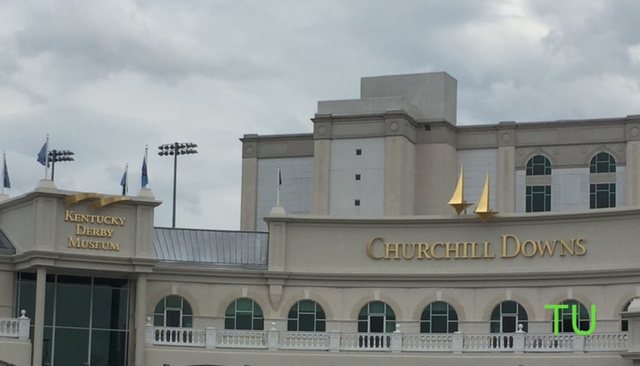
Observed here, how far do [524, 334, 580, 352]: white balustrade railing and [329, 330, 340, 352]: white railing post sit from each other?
8.44 meters

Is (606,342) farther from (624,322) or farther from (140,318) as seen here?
(140,318)

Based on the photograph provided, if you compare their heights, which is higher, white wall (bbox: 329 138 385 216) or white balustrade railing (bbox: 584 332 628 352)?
white wall (bbox: 329 138 385 216)

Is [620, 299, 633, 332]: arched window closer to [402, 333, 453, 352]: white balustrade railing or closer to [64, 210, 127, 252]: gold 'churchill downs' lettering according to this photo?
[402, 333, 453, 352]: white balustrade railing

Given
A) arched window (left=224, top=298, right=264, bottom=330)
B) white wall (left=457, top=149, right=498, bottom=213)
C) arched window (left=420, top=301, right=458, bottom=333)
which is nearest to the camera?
arched window (left=420, top=301, right=458, bottom=333)

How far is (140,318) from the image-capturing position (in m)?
64.8

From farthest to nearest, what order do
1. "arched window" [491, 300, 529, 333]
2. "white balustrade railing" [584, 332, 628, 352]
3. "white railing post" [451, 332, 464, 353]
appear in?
"arched window" [491, 300, 529, 333] < "white railing post" [451, 332, 464, 353] < "white balustrade railing" [584, 332, 628, 352]

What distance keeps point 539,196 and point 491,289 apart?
26.8 m

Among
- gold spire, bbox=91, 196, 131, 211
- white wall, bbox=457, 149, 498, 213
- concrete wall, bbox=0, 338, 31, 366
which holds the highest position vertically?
white wall, bbox=457, 149, 498, 213

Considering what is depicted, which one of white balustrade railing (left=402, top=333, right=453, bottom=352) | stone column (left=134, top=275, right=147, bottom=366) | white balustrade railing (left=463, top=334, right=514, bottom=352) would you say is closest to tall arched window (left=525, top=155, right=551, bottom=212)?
white balustrade railing (left=463, top=334, right=514, bottom=352)

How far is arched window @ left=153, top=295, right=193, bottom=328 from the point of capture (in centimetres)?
6750

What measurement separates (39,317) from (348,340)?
45.2 ft

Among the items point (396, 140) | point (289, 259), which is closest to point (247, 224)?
point (396, 140)

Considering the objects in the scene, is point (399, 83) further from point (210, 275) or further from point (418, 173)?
point (210, 275)

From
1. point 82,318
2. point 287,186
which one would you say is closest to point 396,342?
point 82,318
